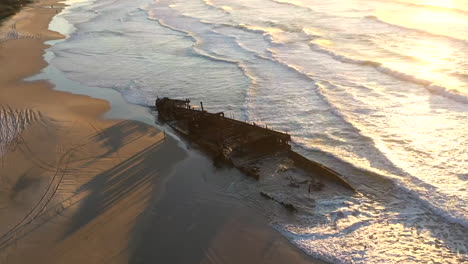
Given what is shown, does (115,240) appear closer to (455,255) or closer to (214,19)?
(455,255)

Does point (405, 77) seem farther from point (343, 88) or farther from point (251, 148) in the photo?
point (251, 148)

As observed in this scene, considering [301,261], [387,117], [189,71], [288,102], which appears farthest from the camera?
[189,71]

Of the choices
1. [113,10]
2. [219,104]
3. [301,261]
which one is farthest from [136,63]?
[113,10]

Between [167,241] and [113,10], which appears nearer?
[167,241]

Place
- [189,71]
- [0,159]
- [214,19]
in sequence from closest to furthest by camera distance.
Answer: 1. [0,159]
2. [189,71]
3. [214,19]

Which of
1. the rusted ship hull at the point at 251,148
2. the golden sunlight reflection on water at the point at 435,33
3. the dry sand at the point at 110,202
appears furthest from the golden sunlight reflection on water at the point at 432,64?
the dry sand at the point at 110,202

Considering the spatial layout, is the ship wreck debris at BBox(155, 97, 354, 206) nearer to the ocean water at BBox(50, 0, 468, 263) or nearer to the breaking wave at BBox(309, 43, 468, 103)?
the ocean water at BBox(50, 0, 468, 263)
